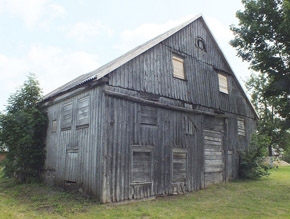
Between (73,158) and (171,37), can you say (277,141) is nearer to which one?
(171,37)

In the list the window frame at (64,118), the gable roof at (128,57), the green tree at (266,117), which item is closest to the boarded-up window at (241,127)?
the gable roof at (128,57)

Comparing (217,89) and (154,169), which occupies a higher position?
(217,89)

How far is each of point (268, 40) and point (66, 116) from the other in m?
12.0

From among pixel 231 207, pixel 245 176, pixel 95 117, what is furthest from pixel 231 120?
pixel 95 117

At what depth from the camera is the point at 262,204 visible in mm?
9992

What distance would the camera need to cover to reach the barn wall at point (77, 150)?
981 centimetres

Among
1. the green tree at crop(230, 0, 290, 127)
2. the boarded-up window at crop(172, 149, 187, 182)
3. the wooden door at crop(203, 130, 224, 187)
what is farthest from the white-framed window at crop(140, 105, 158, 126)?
the green tree at crop(230, 0, 290, 127)

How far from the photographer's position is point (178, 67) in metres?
13.2

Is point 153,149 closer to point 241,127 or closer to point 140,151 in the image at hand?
point 140,151

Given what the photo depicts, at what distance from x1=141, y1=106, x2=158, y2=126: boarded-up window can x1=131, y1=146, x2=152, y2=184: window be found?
112cm

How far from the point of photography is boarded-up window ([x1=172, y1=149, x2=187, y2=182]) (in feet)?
39.3

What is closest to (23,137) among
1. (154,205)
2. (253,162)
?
(154,205)

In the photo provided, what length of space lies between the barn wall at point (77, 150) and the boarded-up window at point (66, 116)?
15 cm

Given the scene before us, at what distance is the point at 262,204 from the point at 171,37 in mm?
8329
